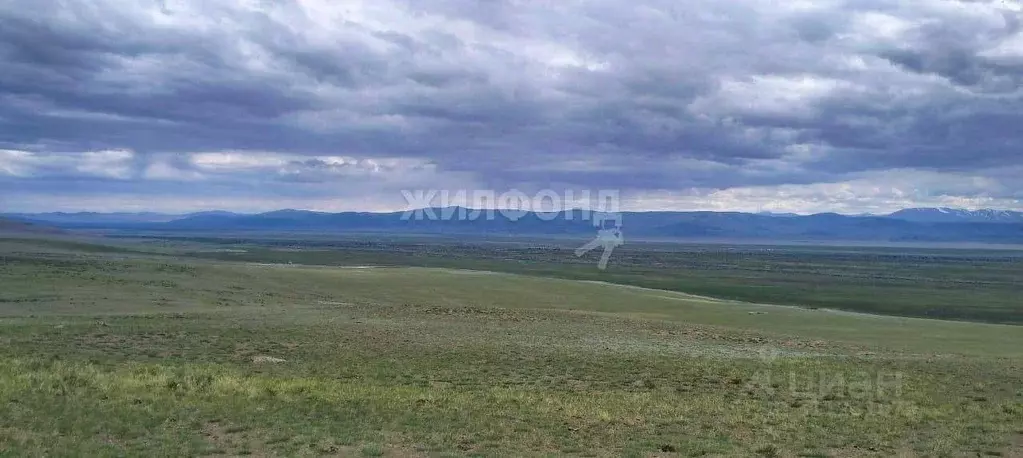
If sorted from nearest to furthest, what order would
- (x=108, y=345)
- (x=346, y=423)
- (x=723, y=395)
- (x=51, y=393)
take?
(x=346, y=423) < (x=51, y=393) < (x=723, y=395) < (x=108, y=345)

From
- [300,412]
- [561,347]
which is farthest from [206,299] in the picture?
[300,412]

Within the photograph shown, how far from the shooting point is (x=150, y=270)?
65938mm

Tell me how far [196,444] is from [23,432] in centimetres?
271

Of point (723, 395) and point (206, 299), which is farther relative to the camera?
point (206, 299)

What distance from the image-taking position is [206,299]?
48.0 m

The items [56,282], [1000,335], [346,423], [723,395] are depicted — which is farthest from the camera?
[56,282]

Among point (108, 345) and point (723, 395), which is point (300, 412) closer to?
point (723, 395)

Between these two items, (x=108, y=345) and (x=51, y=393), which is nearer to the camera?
(x=51, y=393)

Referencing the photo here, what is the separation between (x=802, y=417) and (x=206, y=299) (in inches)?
1550

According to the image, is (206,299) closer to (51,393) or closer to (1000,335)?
(51,393)

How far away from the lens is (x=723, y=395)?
1942 cm

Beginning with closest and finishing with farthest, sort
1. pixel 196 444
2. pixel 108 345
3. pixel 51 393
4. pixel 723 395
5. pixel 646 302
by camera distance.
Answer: pixel 196 444
pixel 51 393
pixel 723 395
pixel 108 345
pixel 646 302

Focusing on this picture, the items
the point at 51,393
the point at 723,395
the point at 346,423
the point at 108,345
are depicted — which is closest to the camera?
the point at 346,423

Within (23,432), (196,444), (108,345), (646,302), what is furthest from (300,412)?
(646,302)
